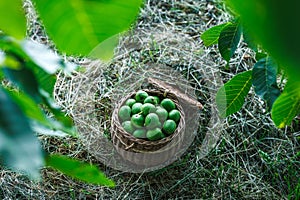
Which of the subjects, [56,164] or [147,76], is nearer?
[56,164]

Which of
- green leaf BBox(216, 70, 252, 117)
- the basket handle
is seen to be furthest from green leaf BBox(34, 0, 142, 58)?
the basket handle

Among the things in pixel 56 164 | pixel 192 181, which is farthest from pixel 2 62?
pixel 192 181

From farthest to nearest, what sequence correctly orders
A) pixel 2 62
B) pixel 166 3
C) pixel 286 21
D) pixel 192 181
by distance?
1. pixel 166 3
2. pixel 192 181
3. pixel 2 62
4. pixel 286 21

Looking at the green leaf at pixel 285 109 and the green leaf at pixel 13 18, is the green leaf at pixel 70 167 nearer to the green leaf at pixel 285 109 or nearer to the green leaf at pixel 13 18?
the green leaf at pixel 13 18

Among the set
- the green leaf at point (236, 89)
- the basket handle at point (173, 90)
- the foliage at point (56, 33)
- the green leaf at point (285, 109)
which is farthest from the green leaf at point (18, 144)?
the basket handle at point (173, 90)

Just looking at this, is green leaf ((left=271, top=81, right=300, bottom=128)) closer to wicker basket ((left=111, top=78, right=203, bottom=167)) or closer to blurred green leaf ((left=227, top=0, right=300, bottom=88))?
blurred green leaf ((left=227, top=0, right=300, bottom=88))

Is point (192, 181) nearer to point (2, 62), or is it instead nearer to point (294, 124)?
point (294, 124)
